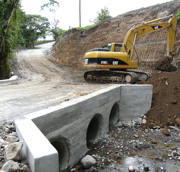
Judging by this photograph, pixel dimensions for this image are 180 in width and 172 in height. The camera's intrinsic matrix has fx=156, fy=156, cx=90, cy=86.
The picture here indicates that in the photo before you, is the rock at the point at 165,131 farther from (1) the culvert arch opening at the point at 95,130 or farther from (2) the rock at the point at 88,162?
(2) the rock at the point at 88,162

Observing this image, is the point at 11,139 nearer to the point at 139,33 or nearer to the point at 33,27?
the point at 139,33

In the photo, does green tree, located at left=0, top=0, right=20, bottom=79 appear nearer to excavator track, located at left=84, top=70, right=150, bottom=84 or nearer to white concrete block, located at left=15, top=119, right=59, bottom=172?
excavator track, located at left=84, top=70, right=150, bottom=84

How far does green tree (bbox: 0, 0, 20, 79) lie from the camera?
9.66 metres

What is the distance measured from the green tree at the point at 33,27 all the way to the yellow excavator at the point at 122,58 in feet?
101

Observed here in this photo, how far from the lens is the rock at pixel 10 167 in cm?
203

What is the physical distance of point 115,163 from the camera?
16.4ft

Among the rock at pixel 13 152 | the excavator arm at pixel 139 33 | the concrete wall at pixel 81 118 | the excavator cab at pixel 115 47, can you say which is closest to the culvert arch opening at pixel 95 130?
the concrete wall at pixel 81 118

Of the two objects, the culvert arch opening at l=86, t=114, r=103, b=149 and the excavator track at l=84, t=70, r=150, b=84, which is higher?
the excavator track at l=84, t=70, r=150, b=84

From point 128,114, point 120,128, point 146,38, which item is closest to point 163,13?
point 146,38

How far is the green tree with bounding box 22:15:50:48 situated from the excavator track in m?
30.3

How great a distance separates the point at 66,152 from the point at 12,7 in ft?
31.5

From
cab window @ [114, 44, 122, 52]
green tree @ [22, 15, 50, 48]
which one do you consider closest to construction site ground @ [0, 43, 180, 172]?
cab window @ [114, 44, 122, 52]

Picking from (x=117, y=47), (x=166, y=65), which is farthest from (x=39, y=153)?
(x=166, y=65)

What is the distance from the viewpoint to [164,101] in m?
7.95
